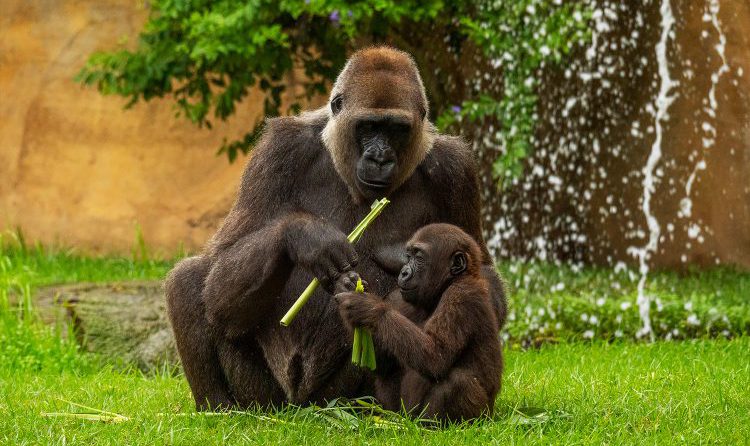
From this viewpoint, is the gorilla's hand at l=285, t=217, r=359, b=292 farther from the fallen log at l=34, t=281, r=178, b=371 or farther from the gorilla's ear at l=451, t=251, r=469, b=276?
the fallen log at l=34, t=281, r=178, b=371

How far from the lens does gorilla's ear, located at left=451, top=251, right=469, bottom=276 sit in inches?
170

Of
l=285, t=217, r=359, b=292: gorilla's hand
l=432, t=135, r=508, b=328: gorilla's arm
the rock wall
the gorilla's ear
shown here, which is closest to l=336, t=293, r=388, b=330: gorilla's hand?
l=285, t=217, r=359, b=292: gorilla's hand

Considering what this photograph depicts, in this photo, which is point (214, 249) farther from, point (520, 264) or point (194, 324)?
point (520, 264)

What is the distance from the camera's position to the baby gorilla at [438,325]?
163 inches

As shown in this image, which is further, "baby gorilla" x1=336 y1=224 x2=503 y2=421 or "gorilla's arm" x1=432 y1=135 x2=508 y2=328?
"gorilla's arm" x1=432 y1=135 x2=508 y2=328

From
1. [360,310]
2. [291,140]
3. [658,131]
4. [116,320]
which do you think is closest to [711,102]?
[658,131]

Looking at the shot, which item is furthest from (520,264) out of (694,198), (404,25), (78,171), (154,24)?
(78,171)

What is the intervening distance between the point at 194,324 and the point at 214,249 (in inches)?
11.9

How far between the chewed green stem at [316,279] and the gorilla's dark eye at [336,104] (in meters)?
0.37

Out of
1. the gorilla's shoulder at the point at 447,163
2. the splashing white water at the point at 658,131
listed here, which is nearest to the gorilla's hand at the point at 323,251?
the gorilla's shoulder at the point at 447,163

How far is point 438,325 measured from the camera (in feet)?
13.8

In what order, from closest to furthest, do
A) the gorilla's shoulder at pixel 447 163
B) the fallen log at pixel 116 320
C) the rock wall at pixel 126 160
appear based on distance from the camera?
1. the gorilla's shoulder at pixel 447 163
2. the fallen log at pixel 116 320
3. the rock wall at pixel 126 160

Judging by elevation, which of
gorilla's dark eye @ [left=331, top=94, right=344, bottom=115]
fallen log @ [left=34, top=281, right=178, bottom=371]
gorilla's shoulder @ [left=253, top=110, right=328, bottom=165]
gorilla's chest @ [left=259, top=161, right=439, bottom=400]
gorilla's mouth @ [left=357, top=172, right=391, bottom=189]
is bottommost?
fallen log @ [left=34, top=281, right=178, bottom=371]

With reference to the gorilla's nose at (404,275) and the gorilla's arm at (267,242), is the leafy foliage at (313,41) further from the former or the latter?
the gorilla's nose at (404,275)
